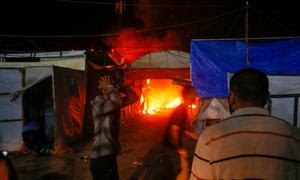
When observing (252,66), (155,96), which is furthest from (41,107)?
(155,96)

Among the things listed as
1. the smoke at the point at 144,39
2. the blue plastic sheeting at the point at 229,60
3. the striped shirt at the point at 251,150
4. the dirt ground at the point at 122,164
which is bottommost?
the dirt ground at the point at 122,164

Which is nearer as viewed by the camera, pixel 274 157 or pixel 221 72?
pixel 274 157

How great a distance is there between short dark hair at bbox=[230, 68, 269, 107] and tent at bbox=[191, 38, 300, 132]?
20.8 feet

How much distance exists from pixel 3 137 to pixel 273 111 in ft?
25.9

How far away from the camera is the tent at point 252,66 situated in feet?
27.3

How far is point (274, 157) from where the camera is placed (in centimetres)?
204

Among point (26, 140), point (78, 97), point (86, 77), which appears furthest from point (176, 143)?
point (86, 77)

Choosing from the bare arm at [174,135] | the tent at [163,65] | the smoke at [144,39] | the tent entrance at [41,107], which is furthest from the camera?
the smoke at [144,39]

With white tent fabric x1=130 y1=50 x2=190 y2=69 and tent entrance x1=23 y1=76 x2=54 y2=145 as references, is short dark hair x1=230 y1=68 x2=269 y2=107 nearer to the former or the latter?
tent entrance x1=23 y1=76 x2=54 y2=145

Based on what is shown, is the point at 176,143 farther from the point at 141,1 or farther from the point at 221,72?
the point at 141,1

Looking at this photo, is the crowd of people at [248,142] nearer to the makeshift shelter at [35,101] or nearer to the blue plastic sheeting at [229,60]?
the blue plastic sheeting at [229,60]

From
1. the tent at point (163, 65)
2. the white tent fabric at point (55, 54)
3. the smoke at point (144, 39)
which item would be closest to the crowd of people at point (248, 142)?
the white tent fabric at point (55, 54)

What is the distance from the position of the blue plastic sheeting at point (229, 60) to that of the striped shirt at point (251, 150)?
6486 millimetres

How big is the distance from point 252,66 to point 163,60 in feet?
47.6
